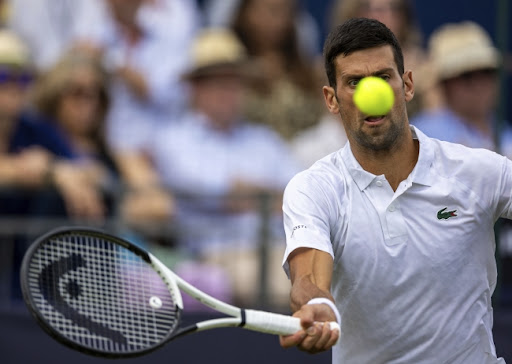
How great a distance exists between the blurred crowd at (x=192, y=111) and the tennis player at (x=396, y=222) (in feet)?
11.9

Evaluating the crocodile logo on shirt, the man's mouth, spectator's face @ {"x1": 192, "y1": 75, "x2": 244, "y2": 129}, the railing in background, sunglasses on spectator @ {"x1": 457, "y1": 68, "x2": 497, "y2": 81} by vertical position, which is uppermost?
the man's mouth

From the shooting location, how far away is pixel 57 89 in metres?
8.52

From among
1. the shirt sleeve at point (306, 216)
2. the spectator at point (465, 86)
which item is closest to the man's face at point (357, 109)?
the shirt sleeve at point (306, 216)

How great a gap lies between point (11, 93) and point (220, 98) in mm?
→ 1679

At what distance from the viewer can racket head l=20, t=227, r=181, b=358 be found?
4055mm

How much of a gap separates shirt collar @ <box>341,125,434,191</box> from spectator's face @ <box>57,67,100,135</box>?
4.53 metres

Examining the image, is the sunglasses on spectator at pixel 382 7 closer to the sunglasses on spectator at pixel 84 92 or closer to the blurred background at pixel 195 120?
the blurred background at pixel 195 120

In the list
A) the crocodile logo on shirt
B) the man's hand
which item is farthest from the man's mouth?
the man's hand

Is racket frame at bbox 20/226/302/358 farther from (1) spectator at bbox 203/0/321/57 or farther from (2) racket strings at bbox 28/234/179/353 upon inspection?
(1) spectator at bbox 203/0/321/57

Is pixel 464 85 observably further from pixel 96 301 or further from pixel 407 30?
pixel 96 301

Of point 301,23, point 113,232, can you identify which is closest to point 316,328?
point 113,232

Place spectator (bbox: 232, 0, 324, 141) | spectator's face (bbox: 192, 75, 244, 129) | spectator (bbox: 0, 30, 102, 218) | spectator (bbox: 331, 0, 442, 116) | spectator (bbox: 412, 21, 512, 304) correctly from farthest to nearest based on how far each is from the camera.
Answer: spectator (bbox: 232, 0, 324, 141) → spectator's face (bbox: 192, 75, 244, 129) → spectator (bbox: 331, 0, 442, 116) → spectator (bbox: 412, 21, 512, 304) → spectator (bbox: 0, 30, 102, 218)

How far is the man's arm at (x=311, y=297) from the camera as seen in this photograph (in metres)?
3.74

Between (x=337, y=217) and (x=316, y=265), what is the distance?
307mm
